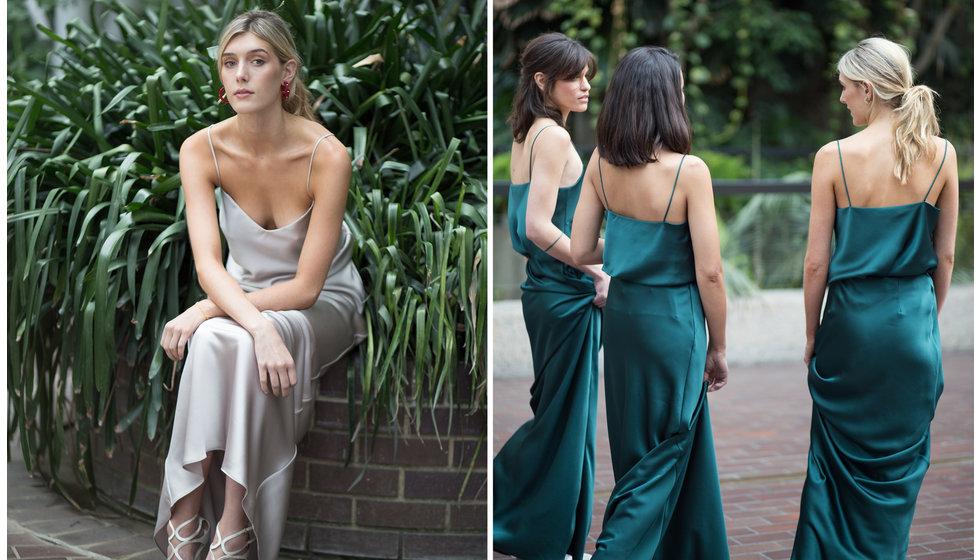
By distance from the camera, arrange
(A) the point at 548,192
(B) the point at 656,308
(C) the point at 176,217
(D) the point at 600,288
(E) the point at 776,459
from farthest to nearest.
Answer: (E) the point at 776,459
(C) the point at 176,217
(D) the point at 600,288
(A) the point at 548,192
(B) the point at 656,308

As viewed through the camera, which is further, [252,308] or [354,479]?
[354,479]

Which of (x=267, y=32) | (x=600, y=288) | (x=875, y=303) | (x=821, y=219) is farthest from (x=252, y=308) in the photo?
(x=875, y=303)

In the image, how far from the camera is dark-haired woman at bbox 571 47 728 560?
2756 mm

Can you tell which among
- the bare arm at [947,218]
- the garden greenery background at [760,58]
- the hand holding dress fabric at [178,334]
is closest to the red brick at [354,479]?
the hand holding dress fabric at [178,334]

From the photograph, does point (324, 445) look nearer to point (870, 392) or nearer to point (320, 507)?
point (320, 507)

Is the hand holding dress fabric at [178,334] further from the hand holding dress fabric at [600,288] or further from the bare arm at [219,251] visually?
the hand holding dress fabric at [600,288]

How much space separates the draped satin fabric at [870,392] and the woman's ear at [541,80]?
3.26ft

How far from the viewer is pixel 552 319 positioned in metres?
3.39

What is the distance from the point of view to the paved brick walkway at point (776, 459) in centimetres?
371

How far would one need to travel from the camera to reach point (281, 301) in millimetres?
3004

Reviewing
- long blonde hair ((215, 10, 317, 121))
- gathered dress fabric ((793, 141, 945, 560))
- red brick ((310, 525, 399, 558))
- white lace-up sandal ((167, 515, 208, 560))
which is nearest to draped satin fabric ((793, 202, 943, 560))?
gathered dress fabric ((793, 141, 945, 560))

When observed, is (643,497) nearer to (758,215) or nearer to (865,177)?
(865,177)

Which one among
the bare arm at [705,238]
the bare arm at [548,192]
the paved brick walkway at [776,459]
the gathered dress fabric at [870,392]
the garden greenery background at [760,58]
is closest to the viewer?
the bare arm at [705,238]

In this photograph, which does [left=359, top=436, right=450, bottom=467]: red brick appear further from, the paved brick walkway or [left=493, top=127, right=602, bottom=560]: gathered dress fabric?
the paved brick walkway
